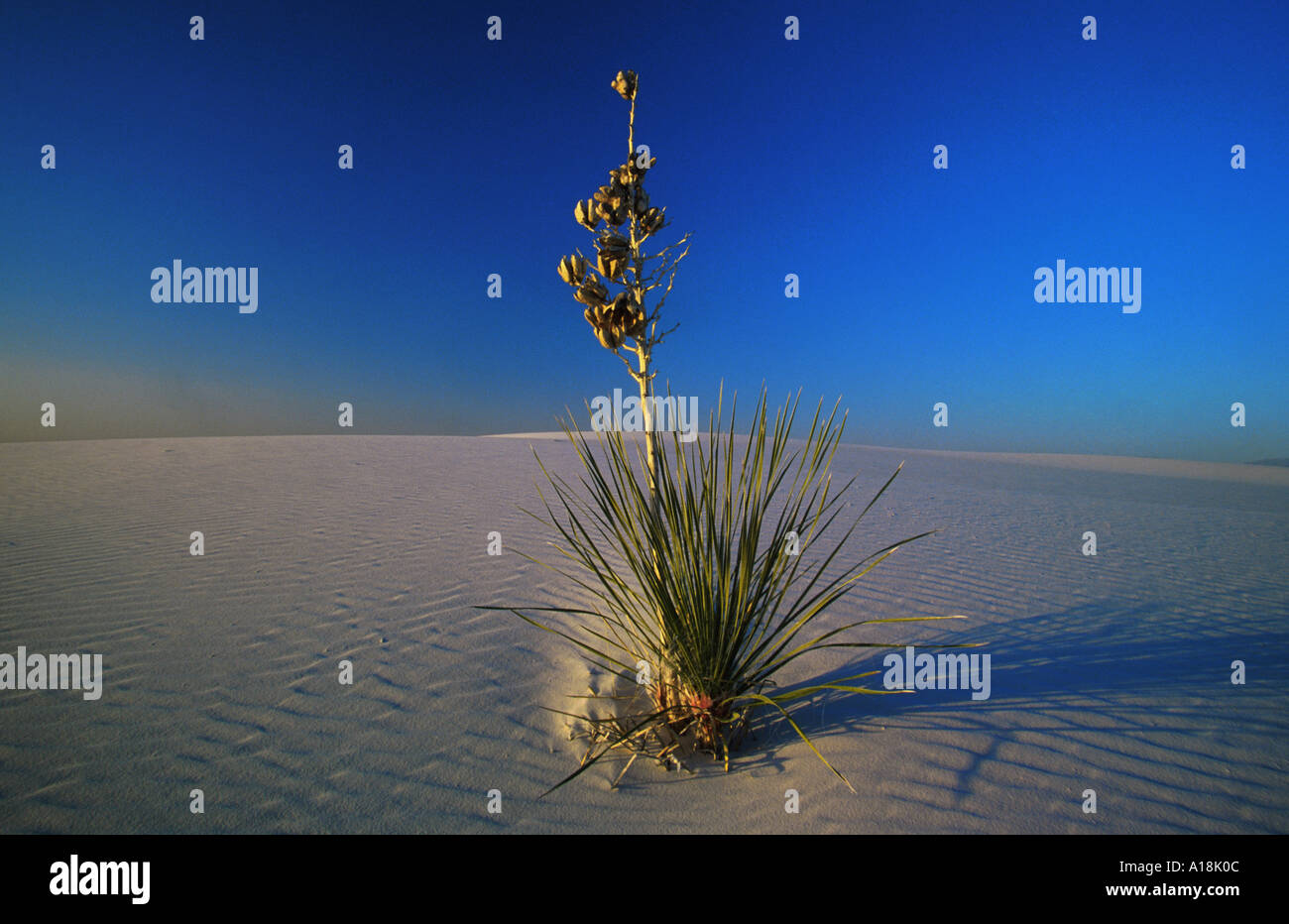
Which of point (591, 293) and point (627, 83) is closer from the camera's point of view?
point (591, 293)

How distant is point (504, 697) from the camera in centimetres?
328

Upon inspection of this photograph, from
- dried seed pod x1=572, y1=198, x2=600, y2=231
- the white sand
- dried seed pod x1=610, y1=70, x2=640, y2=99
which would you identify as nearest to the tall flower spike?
dried seed pod x1=610, y1=70, x2=640, y2=99

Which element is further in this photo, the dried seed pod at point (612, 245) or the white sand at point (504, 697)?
the white sand at point (504, 697)

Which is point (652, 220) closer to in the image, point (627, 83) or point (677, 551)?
point (627, 83)

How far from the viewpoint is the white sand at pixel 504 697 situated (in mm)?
2283

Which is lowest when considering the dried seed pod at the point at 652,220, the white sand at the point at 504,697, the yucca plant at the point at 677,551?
the white sand at the point at 504,697

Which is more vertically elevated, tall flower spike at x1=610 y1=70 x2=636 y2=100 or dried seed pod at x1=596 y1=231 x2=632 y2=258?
tall flower spike at x1=610 y1=70 x2=636 y2=100

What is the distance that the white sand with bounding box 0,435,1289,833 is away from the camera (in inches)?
89.9

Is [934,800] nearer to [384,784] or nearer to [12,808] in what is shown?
[384,784]

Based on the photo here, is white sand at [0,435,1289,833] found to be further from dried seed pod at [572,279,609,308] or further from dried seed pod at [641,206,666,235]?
dried seed pod at [641,206,666,235]

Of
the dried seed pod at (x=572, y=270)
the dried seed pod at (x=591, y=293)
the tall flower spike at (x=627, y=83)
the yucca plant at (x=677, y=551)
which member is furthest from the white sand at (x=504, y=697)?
the tall flower spike at (x=627, y=83)

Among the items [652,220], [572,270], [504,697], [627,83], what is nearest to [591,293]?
[572,270]

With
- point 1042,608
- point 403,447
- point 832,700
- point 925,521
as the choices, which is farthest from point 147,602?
point 403,447

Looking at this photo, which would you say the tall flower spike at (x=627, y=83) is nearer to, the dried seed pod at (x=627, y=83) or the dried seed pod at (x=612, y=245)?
the dried seed pod at (x=627, y=83)
